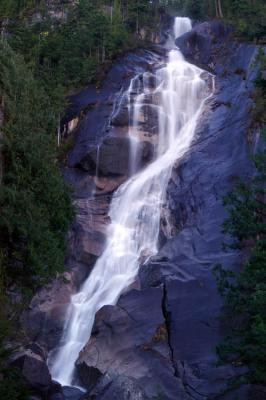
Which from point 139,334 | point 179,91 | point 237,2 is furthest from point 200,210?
point 237,2

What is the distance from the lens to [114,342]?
19.0m

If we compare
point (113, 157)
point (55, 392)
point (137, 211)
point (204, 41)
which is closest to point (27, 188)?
point (55, 392)

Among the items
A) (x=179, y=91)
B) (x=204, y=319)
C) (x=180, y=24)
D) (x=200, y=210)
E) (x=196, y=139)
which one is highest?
(x=180, y=24)

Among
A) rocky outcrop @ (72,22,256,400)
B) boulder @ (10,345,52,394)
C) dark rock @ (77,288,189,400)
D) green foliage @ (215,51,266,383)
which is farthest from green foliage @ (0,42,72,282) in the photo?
green foliage @ (215,51,266,383)

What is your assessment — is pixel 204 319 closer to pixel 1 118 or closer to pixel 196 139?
pixel 1 118

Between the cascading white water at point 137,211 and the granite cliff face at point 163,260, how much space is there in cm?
55

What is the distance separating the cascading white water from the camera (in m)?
21.8

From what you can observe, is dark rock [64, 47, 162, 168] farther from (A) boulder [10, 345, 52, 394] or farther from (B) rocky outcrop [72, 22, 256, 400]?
(A) boulder [10, 345, 52, 394]

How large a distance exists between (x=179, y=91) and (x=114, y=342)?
64.0 feet

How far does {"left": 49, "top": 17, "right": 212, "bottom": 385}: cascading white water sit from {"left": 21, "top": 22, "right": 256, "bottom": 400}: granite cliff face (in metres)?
0.55

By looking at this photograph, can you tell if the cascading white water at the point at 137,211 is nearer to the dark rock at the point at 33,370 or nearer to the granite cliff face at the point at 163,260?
the granite cliff face at the point at 163,260

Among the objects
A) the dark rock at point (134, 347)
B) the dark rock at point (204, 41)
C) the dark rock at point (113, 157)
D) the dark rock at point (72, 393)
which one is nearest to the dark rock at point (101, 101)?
the dark rock at point (113, 157)

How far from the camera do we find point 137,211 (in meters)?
26.5

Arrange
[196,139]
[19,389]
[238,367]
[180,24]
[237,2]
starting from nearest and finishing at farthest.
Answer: [19,389]
[238,367]
[196,139]
[237,2]
[180,24]
